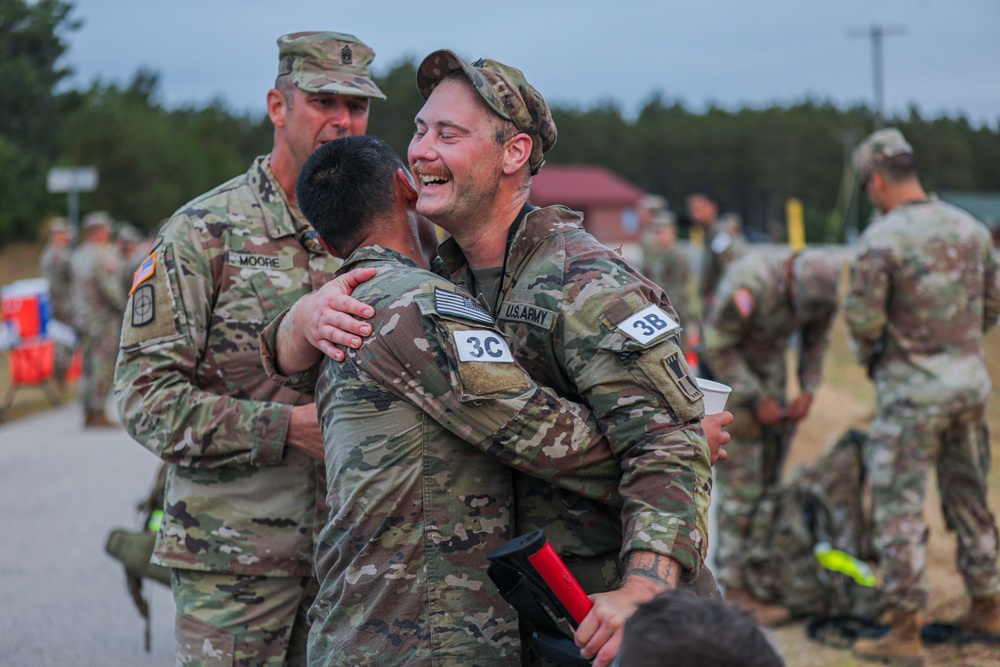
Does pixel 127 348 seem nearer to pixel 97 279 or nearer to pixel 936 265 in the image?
pixel 936 265

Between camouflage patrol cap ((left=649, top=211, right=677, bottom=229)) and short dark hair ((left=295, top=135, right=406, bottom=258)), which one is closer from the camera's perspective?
short dark hair ((left=295, top=135, right=406, bottom=258))

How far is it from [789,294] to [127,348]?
425 cm

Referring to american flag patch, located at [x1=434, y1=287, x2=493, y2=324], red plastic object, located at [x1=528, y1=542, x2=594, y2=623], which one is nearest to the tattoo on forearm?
red plastic object, located at [x1=528, y1=542, x2=594, y2=623]

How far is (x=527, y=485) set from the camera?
2416mm

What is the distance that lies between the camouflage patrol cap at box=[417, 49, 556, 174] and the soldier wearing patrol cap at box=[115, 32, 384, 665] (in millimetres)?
940

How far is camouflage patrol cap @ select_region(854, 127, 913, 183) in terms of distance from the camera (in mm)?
5461

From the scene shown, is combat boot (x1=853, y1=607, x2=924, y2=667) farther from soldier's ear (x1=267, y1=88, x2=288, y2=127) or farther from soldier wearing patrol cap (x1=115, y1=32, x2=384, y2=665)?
soldier's ear (x1=267, y1=88, x2=288, y2=127)

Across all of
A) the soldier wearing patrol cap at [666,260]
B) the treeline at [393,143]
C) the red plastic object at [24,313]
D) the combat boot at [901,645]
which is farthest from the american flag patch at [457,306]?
the soldier wearing patrol cap at [666,260]

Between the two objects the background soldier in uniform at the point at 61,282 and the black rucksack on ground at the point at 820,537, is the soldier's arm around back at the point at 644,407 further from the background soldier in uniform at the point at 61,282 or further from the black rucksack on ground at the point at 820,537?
the background soldier in uniform at the point at 61,282

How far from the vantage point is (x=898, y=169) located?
18.0 ft

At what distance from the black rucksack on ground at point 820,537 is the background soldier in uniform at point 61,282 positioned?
12440mm

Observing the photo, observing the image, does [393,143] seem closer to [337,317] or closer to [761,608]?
[761,608]

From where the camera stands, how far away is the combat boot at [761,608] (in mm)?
5910

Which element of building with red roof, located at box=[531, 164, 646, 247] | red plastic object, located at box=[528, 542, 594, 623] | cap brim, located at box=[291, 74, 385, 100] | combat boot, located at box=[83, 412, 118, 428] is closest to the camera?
red plastic object, located at box=[528, 542, 594, 623]
